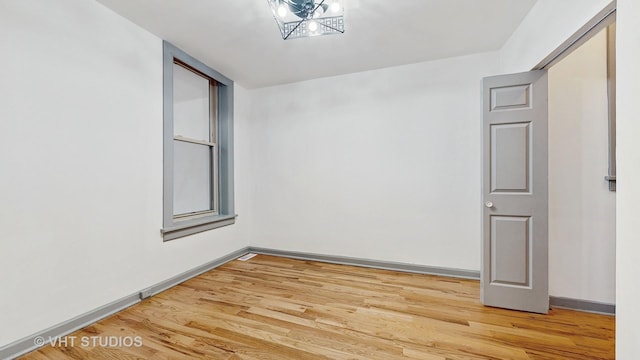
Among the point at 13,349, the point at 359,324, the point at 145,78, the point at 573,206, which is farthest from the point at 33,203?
the point at 573,206

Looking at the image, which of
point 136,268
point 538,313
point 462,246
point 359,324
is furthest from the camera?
point 462,246

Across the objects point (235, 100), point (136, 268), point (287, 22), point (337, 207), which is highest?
point (287, 22)

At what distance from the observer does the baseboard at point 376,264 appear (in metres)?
2.90

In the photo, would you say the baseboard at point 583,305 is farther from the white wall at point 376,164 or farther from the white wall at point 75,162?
the white wall at point 75,162

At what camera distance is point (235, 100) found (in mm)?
3662

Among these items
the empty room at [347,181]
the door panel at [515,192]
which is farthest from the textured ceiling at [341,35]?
the door panel at [515,192]

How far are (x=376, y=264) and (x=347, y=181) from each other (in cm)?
114

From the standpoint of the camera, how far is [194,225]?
2914 mm

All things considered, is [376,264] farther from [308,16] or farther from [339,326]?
[308,16]

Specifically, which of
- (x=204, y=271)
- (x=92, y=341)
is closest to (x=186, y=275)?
(x=204, y=271)

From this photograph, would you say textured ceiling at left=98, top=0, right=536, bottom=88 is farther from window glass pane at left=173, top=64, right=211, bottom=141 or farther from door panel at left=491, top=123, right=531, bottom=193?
door panel at left=491, top=123, right=531, bottom=193

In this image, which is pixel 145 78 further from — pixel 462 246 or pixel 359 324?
pixel 462 246

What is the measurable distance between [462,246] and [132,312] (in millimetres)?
3366

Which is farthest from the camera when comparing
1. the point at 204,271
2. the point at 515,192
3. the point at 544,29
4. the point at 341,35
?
the point at 204,271
